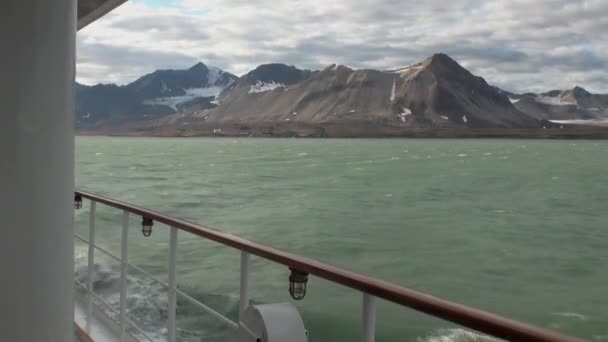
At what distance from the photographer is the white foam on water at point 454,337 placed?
8.43m

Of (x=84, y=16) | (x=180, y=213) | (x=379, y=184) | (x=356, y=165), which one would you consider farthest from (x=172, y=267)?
(x=356, y=165)

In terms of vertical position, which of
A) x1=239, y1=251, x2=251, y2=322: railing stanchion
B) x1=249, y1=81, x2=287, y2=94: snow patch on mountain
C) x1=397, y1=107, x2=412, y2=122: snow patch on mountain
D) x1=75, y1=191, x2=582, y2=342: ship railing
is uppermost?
x1=249, y1=81, x2=287, y2=94: snow patch on mountain

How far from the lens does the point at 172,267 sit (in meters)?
1.41

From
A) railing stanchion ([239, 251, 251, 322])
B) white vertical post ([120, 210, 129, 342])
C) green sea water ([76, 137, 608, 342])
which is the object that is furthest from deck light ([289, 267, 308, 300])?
green sea water ([76, 137, 608, 342])

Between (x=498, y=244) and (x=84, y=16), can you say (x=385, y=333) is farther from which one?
(x=498, y=244)

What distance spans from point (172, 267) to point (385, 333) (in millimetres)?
8902

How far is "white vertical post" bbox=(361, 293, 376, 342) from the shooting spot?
79cm

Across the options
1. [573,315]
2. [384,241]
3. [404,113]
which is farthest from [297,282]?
[404,113]

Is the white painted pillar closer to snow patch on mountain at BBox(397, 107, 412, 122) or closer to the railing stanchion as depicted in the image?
the railing stanchion

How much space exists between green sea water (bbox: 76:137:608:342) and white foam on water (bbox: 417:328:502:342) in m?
0.03

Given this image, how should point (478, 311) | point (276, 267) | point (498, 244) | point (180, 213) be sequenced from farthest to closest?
1. point (180, 213)
2. point (498, 244)
3. point (276, 267)
4. point (478, 311)

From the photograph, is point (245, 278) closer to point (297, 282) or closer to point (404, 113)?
point (297, 282)

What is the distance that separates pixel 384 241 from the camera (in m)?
18.0

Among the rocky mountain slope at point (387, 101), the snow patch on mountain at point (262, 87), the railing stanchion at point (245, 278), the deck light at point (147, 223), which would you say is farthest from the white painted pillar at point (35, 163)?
the snow patch on mountain at point (262, 87)
